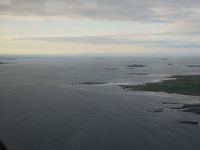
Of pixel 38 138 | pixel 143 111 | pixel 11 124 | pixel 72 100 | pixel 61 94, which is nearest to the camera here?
pixel 38 138

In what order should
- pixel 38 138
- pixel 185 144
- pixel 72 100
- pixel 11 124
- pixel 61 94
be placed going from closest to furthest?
pixel 185 144 < pixel 38 138 < pixel 11 124 < pixel 72 100 < pixel 61 94

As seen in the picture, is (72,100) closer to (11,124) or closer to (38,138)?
(11,124)

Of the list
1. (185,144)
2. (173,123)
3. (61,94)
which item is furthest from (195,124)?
(61,94)

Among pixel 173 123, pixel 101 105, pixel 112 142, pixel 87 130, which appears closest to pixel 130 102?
pixel 101 105

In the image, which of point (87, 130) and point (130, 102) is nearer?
point (87, 130)

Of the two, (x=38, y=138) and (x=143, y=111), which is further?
(x=143, y=111)

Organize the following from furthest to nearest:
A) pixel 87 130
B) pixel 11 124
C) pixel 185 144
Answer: pixel 11 124 → pixel 87 130 → pixel 185 144

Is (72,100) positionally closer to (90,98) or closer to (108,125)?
(90,98)

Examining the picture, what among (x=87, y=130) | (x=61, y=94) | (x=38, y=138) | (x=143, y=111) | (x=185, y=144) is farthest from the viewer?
(x=61, y=94)
